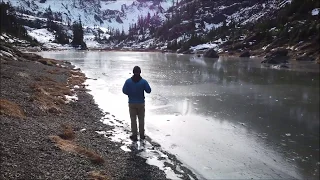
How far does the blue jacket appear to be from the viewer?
569 inches

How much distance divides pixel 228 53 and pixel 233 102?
11633 cm

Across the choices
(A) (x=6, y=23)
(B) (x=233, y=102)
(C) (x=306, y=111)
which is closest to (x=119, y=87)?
(B) (x=233, y=102)

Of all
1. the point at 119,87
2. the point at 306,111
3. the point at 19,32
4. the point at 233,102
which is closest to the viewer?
the point at 306,111

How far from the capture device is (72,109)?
22.1 metres

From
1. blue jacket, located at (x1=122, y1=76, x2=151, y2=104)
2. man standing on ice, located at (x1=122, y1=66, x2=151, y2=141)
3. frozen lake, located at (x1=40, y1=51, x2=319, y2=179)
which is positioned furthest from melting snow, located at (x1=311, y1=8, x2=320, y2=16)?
blue jacket, located at (x1=122, y1=76, x2=151, y2=104)

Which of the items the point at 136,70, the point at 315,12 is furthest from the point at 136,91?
the point at 315,12

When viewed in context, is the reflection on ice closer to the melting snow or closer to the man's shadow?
the man's shadow

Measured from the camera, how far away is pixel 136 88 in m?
14.5

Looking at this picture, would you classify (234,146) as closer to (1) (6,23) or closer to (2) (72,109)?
(2) (72,109)

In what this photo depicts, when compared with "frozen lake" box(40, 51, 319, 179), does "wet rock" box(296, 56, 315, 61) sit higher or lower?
higher

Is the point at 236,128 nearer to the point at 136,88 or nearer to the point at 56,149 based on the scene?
the point at 136,88

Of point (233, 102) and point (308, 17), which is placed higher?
point (308, 17)

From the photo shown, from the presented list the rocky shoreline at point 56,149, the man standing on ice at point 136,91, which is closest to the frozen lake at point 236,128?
the man standing on ice at point 136,91

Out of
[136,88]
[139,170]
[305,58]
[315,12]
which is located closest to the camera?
[139,170]
